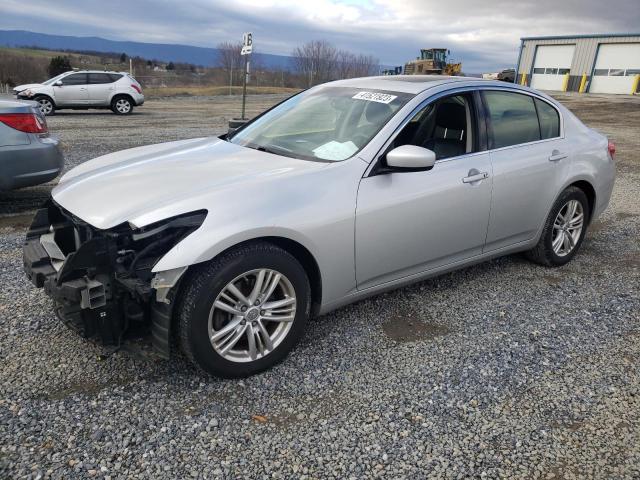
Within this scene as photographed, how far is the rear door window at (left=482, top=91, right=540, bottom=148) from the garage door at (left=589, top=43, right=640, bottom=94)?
1614 inches

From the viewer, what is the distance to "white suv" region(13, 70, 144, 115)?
16.8 m

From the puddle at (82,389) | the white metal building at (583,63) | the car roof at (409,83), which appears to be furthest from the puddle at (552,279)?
the white metal building at (583,63)

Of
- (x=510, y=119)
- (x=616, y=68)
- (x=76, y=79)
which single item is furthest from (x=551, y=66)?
(x=510, y=119)

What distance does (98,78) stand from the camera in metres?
17.7

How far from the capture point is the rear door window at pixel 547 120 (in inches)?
171

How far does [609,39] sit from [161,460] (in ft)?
154

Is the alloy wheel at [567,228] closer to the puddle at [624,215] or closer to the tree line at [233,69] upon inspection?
the puddle at [624,215]

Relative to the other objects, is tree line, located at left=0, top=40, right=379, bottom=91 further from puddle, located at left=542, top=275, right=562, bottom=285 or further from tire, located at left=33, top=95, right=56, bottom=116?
puddle, located at left=542, top=275, right=562, bottom=285

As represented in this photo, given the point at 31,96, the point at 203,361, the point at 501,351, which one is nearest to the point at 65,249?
the point at 203,361

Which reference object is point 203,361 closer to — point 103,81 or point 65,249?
point 65,249

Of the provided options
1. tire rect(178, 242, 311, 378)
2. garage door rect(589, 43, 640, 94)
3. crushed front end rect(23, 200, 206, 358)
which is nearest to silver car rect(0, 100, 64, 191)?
crushed front end rect(23, 200, 206, 358)

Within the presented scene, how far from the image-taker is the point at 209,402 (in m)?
2.69

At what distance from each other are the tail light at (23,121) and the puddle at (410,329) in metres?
4.32

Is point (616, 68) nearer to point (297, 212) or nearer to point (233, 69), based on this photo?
point (233, 69)
